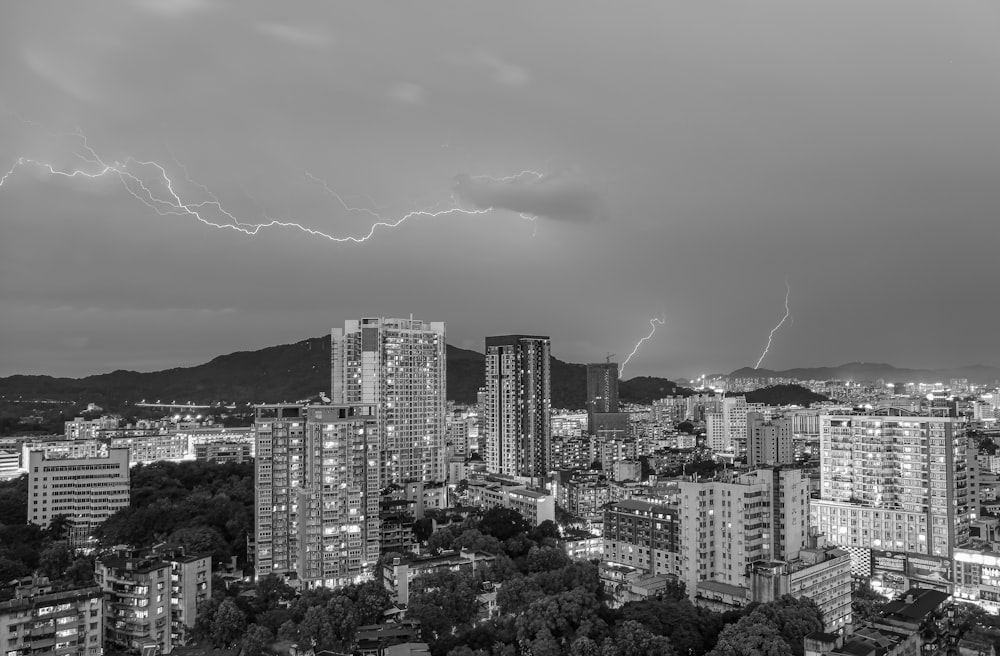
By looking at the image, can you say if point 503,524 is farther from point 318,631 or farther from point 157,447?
point 157,447

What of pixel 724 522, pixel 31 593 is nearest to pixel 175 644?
pixel 31 593

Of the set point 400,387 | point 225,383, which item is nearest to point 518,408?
point 400,387

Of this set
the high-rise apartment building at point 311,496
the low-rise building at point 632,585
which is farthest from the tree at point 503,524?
the low-rise building at point 632,585

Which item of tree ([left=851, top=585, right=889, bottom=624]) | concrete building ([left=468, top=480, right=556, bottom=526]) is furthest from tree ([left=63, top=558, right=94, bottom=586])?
tree ([left=851, top=585, right=889, bottom=624])

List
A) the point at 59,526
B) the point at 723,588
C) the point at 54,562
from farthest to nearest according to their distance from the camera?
the point at 59,526
the point at 54,562
the point at 723,588

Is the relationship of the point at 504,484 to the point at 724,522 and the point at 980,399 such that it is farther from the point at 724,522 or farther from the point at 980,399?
the point at 980,399

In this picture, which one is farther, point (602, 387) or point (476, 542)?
point (602, 387)
